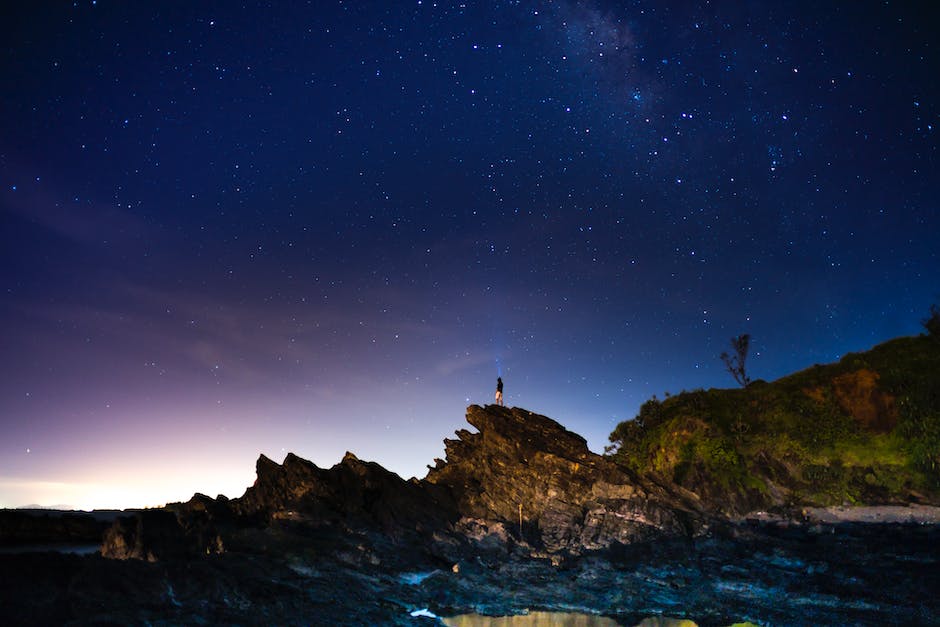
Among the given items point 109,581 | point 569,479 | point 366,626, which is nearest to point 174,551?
point 109,581

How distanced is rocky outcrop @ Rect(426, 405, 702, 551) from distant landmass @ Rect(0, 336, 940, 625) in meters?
0.08

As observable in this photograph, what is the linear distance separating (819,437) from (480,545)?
652 inches

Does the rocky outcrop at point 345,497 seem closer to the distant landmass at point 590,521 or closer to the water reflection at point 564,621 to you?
the distant landmass at point 590,521

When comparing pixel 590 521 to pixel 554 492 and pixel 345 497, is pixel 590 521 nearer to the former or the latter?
pixel 554 492

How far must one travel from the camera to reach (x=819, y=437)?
23047mm

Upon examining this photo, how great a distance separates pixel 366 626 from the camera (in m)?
30.9

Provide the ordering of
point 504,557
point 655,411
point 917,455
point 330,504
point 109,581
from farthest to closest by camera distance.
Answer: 1. point 655,411
2. point 504,557
3. point 330,504
4. point 917,455
5. point 109,581

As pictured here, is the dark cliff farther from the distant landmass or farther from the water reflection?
the water reflection

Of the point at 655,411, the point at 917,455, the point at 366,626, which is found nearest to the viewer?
the point at 917,455

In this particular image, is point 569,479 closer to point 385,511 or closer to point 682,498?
point 682,498

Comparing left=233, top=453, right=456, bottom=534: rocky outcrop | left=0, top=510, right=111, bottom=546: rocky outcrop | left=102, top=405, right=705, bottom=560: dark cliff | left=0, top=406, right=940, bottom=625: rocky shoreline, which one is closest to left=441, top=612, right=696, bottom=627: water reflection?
left=0, top=406, right=940, bottom=625: rocky shoreline

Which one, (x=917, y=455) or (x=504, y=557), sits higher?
(x=917, y=455)

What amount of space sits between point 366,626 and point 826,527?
83.2 feet

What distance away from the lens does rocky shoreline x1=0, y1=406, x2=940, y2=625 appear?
21.5 m
